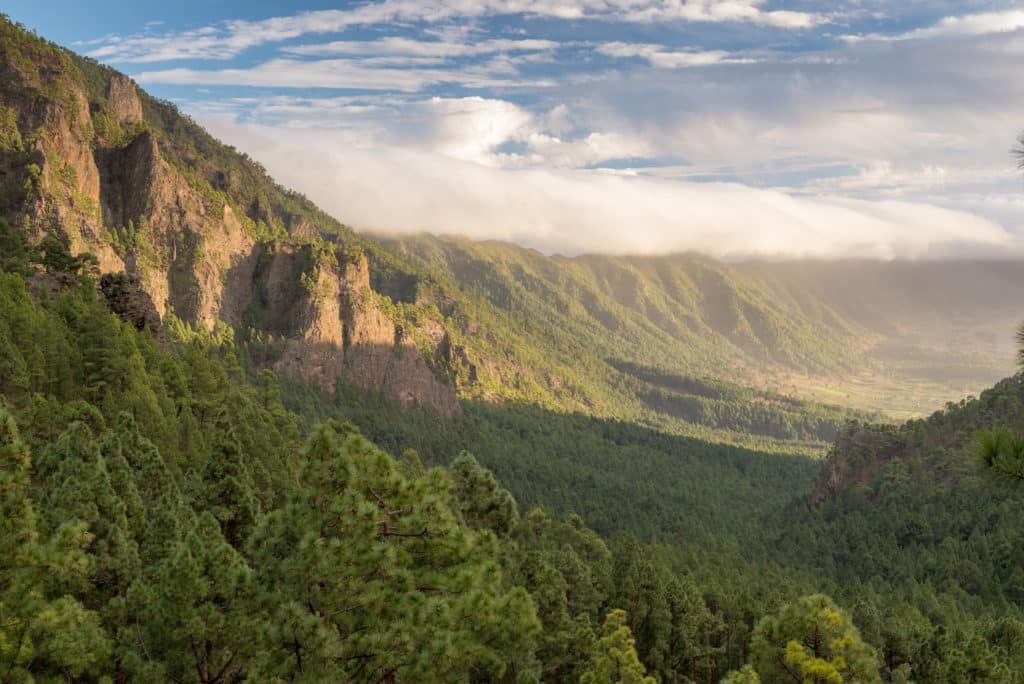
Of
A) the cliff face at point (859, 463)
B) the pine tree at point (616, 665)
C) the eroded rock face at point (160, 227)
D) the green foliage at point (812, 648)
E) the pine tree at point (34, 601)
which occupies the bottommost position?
the cliff face at point (859, 463)

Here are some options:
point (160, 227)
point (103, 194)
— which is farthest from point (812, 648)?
point (103, 194)

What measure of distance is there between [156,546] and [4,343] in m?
31.7

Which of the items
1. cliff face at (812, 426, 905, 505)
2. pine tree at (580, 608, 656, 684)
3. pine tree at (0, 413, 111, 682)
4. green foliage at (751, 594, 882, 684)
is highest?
pine tree at (0, 413, 111, 682)

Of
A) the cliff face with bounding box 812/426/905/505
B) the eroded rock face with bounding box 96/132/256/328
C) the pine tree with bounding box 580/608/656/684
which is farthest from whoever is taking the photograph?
the cliff face with bounding box 812/426/905/505

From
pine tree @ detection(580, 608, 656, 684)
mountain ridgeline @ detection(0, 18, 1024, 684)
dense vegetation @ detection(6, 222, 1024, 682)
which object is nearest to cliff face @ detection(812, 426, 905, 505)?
mountain ridgeline @ detection(0, 18, 1024, 684)

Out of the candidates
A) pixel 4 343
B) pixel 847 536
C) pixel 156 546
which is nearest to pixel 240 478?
pixel 156 546

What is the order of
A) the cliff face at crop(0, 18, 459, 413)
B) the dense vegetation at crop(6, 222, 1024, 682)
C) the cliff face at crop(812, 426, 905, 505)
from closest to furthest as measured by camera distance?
the dense vegetation at crop(6, 222, 1024, 682), the cliff face at crop(0, 18, 459, 413), the cliff face at crop(812, 426, 905, 505)

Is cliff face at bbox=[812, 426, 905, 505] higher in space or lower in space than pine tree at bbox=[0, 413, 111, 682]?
lower

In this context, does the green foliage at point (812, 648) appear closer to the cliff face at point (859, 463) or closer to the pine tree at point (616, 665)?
the pine tree at point (616, 665)

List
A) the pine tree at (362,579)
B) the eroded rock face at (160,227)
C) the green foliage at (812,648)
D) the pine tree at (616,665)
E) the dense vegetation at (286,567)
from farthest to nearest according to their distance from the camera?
the eroded rock face at (160,227) → the pine tree at (616,665) → the green foliage at (812,648) → the dense vegetation at (286,567) → the pine tree at (362,579)

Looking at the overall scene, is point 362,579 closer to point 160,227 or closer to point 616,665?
point 616,665

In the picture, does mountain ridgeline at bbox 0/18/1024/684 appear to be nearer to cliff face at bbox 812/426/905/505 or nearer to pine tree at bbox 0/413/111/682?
pine tree at bbox 0/413/111/682

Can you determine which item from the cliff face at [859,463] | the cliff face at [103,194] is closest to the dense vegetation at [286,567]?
the cliff face at [103,194]

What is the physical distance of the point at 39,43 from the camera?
159m
